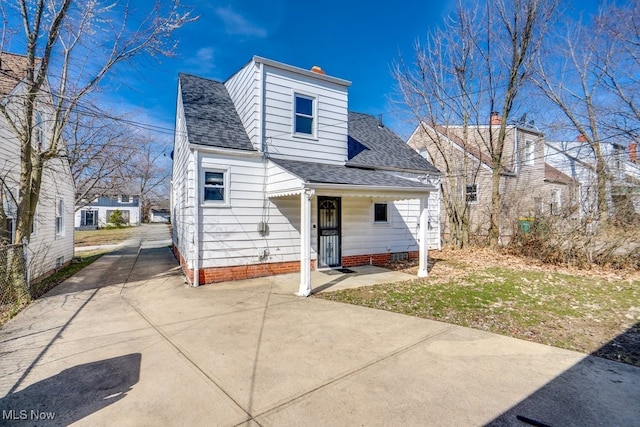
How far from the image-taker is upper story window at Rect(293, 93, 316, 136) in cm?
883

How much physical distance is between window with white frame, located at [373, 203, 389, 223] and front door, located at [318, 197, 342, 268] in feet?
5.08

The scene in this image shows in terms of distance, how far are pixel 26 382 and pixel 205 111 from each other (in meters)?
7.44

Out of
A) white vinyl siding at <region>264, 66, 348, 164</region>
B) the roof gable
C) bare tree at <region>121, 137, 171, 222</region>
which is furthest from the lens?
bare tree at <region>121, 137, 171, 222</region>

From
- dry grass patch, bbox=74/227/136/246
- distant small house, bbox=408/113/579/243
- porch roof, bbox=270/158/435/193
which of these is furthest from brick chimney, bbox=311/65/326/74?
dry grass patch, bbox=74/227/136/246

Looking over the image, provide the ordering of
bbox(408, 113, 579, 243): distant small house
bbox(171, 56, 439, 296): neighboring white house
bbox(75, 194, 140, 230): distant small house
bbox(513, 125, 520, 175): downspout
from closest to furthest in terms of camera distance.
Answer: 1. bbox(171, 56, 439, 296): neighboring white house
2. bbox(408, 113, 579, 243): distant small house
3. bbox(513, 125, 520, 175): downspout
4. bbox(75, 194, 140, 230): distant small house

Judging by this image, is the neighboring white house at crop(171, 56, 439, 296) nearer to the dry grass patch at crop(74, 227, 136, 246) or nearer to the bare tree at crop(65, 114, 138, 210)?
the bare tree at crop(65, 114, 138, 210)

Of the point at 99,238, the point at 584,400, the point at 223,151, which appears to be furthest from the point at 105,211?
the point at 584,400

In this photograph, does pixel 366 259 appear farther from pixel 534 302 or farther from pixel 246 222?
pixel 534 302

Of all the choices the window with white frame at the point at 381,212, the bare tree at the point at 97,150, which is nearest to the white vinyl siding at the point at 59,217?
→ the bare tree at the point at 97,150

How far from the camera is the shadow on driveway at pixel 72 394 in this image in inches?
104

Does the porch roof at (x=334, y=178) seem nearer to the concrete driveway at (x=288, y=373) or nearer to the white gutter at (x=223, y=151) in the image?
the white gutter at (x=223, y=151)

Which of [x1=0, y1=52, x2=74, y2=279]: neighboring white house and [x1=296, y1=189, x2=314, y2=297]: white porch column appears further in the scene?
[x1=0, y1=52, x2=74, y2=279]: neighboring white house

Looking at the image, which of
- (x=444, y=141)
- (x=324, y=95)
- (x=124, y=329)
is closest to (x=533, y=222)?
(x=444, y=141)

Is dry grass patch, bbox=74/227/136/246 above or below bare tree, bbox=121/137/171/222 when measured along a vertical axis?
below
